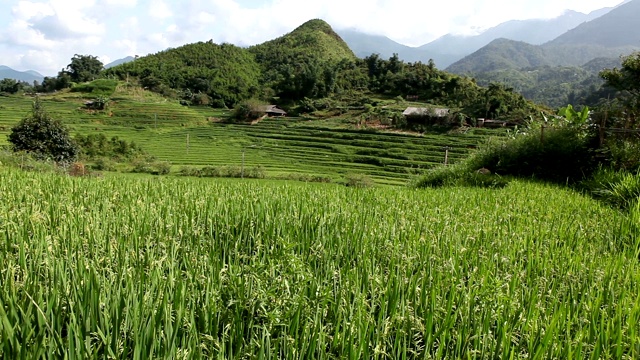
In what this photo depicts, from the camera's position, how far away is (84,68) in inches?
3187

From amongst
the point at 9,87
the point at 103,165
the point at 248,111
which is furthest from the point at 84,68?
the point at 103,165

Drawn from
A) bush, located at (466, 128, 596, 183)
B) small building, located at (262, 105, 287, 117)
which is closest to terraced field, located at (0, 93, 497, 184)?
small building, located at (262, 105, 287, 117)

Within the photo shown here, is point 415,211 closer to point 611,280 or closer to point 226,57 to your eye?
point 611,280

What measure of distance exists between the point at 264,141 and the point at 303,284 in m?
48.2

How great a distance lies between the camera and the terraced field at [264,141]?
40000mm

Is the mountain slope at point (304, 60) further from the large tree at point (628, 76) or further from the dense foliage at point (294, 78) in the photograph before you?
the large tree at point (628, 76)

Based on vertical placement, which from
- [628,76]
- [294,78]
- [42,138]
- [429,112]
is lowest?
[42,138]

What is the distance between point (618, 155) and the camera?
26.1 feet

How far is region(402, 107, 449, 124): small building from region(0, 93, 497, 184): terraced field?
457 centimetres

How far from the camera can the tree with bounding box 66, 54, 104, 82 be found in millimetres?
78750

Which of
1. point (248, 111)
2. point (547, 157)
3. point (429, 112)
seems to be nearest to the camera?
point (547, 157)

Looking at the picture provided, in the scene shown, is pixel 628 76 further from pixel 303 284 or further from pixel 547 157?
pixel 303 284

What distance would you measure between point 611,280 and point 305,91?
7038cm

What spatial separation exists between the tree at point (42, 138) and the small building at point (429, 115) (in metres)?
37.4
